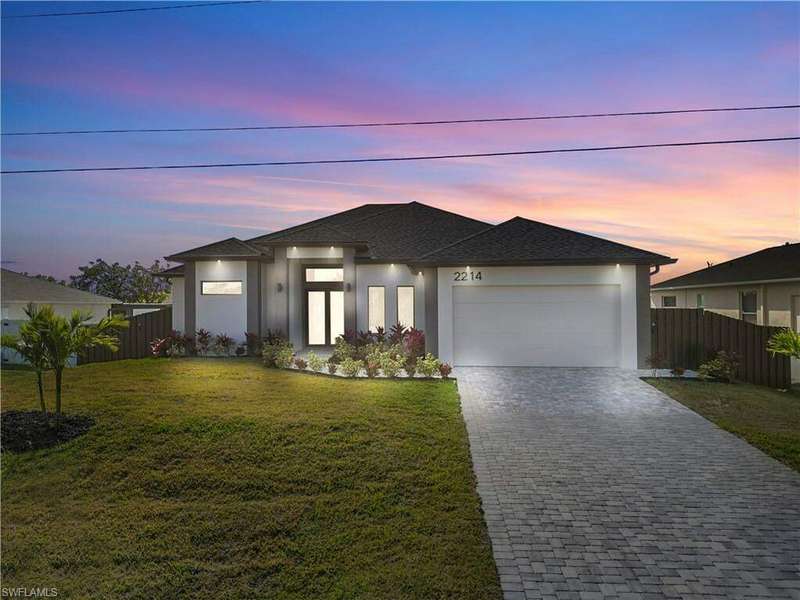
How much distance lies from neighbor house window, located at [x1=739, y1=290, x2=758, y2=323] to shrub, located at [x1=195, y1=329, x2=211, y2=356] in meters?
19.5

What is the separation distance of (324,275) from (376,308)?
2364 millimetres

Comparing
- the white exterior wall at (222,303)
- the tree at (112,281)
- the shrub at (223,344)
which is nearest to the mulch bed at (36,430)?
the shrub at (223,344)

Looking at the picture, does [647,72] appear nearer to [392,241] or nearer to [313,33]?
[313,33]

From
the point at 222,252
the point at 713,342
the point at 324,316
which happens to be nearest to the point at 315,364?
the point at 324,316

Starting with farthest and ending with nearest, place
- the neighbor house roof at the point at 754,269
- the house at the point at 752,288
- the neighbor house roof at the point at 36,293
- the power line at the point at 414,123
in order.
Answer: the neighbor house roof at the point at 36,293 < the neighbor house roof at the point at 754,269 < the house at the point at 752,288 < the power line at the point at 414,123

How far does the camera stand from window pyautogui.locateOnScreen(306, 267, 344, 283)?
16969mm

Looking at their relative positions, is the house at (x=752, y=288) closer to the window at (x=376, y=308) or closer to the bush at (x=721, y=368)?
the bush at (x=721, y=368)

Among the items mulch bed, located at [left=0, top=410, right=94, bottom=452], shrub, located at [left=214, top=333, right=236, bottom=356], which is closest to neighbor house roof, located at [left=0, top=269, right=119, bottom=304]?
shrub, located at [left=214, top=333, right=236, bottom=356]

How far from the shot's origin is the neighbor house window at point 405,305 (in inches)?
647

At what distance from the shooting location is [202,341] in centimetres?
1570

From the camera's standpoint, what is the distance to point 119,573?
4.25 metres

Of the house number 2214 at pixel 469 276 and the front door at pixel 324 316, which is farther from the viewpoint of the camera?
the front door at pixel 324 316

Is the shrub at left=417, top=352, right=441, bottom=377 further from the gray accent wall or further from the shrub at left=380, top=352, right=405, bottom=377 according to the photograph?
the gray accent wall

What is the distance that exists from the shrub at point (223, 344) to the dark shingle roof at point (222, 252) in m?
2.76
